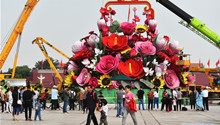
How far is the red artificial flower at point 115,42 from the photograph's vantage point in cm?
3412

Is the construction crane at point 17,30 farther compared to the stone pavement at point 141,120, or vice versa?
the construction crane at point 17,30

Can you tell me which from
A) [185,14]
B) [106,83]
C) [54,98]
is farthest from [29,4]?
[54,98]

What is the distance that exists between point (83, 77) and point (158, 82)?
654cm

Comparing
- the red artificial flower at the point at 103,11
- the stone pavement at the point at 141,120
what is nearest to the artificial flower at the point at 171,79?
the red artificial flower at the point at 103,11

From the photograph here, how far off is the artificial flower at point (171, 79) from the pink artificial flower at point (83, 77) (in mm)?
6705

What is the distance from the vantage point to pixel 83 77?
3469 cm

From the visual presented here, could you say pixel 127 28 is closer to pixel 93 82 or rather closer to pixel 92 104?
pixel 93 82

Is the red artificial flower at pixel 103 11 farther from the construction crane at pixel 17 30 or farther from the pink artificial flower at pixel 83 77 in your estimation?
the construction crane at pixel 17 30

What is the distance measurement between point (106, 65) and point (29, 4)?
30.4m

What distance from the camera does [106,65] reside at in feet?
110

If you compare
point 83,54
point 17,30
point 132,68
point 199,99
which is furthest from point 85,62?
point 17,30

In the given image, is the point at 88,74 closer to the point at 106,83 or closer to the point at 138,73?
the point at 106,83

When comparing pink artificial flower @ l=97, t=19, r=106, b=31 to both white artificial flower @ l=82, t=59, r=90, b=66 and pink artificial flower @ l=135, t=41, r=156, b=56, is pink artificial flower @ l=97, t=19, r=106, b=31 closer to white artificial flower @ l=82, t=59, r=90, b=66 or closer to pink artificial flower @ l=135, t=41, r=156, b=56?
white artificial flower @ l=82, t=59, r=90, b=66

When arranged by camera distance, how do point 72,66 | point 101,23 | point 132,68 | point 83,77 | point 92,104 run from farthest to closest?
point 72,66 < point 101,23 < point 83,77 < point 132,68 < point 92,104
